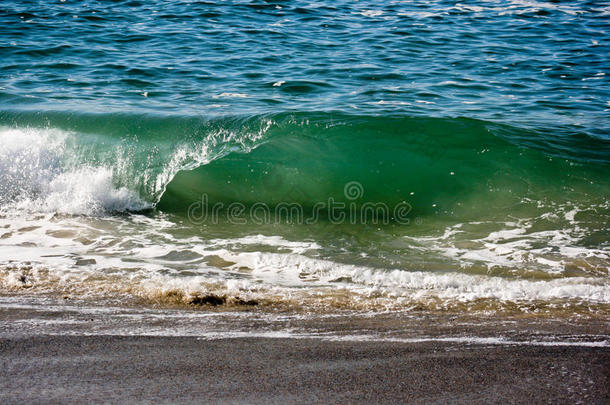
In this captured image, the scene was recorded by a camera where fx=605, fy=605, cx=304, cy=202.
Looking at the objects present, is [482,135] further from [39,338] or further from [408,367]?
[39,338]

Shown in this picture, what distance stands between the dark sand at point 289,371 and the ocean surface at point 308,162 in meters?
0.75

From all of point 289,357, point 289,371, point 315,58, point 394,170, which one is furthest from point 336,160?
point 289,371

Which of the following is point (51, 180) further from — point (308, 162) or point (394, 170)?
point (394, 170)

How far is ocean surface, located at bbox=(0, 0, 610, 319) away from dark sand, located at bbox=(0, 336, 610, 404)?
0.75 m

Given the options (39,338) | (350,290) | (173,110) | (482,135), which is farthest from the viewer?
(173,110)

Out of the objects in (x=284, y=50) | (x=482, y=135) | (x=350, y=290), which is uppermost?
(x=284, y=50)

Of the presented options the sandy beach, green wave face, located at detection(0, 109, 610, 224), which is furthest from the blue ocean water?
the sandy beach

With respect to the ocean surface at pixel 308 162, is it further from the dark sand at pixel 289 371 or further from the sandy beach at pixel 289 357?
the dark sand at pixel 289 371

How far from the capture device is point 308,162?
8.04 metres

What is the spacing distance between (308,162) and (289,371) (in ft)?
16.6

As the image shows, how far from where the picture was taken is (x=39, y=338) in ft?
11.5

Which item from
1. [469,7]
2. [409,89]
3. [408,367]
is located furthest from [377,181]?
[469,7]

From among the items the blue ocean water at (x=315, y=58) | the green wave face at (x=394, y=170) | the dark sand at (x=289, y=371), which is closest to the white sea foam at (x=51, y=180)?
the green wave face at (x=394, y=170)

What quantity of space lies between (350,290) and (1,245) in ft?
10.7
